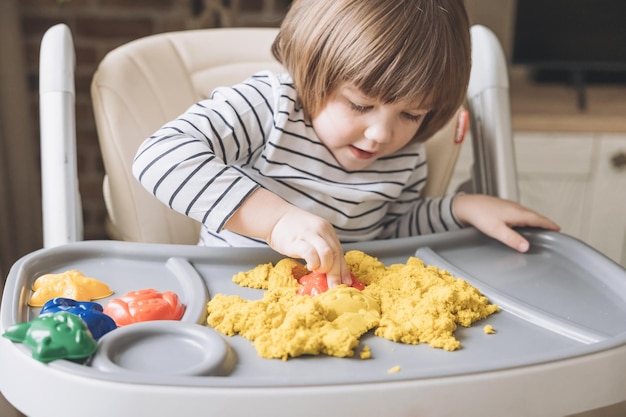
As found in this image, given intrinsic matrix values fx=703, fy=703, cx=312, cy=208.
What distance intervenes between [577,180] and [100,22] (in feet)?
4.02

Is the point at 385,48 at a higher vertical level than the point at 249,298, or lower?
higher

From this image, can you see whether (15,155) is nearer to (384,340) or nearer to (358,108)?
(358,108)

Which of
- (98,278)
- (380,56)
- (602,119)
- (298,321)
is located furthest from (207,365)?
(602,119)

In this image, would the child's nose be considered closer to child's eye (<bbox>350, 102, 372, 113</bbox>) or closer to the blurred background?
child's eye (<bbox>350, 102, 372, 113</bbox>)

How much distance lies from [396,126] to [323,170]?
0.42ft

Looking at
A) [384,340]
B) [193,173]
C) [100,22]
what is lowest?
[384,340]

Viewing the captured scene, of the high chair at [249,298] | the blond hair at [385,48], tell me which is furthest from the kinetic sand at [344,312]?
the blond hair at [385,48]

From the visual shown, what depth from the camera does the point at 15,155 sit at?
160cm

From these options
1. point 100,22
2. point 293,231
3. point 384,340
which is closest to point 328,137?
point 293,231

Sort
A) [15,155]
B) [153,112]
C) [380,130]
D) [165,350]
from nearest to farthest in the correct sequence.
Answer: [165,350] → [380,130] → [153,112] → [15,155]

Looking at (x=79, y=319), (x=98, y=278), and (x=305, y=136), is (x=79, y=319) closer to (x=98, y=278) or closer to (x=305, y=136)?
(x=98, y=278)

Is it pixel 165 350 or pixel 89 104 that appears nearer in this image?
pixel 165 350

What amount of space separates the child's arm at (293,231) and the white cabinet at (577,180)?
40.0 inches

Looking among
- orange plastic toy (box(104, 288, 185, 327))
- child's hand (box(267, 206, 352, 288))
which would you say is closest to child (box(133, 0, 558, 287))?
child's hand (box(267, 206, 352, 288))
